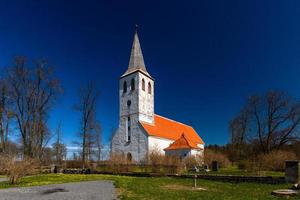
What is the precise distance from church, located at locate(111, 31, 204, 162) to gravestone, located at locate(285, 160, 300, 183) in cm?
2332

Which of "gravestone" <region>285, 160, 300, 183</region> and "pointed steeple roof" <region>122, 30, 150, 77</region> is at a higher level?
"pointed steeple roof" <region>122, 30, 150, 77</region>

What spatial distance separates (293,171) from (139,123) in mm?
26459

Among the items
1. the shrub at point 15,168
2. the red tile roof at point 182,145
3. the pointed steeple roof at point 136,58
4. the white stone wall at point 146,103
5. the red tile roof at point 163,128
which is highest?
the pointed steeple roof at point 136,58

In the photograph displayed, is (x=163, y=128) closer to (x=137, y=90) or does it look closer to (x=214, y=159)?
(x=137, y=90)

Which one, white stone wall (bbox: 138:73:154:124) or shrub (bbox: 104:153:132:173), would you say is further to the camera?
white stone wall (bbox: 138:73:154:124)

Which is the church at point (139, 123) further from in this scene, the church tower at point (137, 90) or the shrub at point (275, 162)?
the shrub at point (275, 162)

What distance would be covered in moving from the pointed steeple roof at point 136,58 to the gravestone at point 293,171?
101 ft

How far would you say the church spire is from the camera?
42.9 metres

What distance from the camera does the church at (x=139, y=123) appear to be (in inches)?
1519

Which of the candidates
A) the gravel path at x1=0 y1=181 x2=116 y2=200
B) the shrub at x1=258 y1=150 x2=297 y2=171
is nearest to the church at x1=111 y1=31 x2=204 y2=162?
the shrub at x1=258 y1=150 x2=297 y2=171

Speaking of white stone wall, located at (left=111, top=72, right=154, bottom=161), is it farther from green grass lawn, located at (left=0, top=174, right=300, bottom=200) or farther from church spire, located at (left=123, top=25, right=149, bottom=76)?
green grass lawn, located at (left=0, top=174, right=300, bottom=200)

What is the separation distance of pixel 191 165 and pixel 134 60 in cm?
2065

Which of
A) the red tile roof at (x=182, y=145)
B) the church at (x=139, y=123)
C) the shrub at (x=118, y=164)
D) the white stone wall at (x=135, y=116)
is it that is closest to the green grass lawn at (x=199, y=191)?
the shrub at (x=118, y=164)

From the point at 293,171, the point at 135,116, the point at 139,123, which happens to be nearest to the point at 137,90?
the point at 135,116
